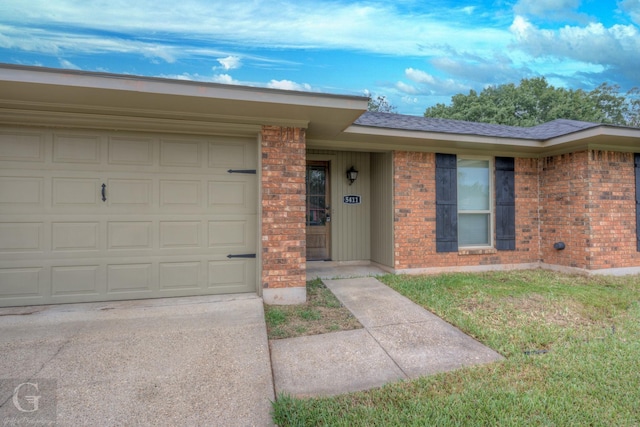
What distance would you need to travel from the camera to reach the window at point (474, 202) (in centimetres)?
593

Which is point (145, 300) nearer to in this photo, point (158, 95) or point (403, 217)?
point (158, 95)

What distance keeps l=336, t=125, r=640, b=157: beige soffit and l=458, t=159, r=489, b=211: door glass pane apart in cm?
29

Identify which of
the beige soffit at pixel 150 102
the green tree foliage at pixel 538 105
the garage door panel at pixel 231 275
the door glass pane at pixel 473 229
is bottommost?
the garage door panel at pixel 231 275

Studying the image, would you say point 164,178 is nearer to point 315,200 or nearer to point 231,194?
point 231,194

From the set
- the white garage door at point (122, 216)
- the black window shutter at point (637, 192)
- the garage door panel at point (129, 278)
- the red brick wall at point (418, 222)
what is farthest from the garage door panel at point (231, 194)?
the black window shutter at point (637, 192)

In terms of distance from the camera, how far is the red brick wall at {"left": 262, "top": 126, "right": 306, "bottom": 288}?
12.7 feet

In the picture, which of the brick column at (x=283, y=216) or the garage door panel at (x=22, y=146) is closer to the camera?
the garage door panel at (x=22, y=146)

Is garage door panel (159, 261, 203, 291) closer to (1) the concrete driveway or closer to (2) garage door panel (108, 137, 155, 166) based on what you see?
(1) the concrete driveway

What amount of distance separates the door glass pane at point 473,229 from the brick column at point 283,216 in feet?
11.9

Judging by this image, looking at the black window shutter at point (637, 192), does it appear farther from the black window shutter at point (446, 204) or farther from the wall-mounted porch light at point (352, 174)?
the wall-mounted porch light at point (352, 174)

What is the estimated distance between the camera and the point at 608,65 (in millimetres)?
33438

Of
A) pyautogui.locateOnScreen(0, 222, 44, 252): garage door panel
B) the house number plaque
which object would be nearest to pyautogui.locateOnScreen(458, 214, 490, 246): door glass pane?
the house number plaque

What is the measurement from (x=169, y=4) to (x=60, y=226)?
654cm

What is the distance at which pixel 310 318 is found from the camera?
11.1ft
